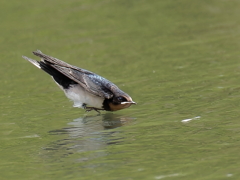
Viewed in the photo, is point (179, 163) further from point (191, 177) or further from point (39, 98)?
point (39, 98)

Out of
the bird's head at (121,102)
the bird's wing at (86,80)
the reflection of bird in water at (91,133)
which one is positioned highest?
the bird's wing at (86,80)

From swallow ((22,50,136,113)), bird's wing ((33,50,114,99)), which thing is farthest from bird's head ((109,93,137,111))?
bird's wing ((33,50,114,99))

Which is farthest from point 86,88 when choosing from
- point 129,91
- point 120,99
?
point 129,91

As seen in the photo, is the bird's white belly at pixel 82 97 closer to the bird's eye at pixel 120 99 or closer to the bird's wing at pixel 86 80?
the bird's wing at pixel 86 80

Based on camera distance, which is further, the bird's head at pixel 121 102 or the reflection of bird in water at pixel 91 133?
the bird's head at pixel 121 102

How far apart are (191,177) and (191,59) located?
7060 mm

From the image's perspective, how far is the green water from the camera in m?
7.14

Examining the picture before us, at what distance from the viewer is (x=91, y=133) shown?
8.87 metres

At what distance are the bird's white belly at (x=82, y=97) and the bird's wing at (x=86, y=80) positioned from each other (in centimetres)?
16

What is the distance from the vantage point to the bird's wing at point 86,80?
959 centimetres

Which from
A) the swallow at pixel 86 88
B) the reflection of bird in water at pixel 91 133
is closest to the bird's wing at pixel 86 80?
the swallow at pixel 86 88

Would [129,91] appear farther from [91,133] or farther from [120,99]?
[91,133]

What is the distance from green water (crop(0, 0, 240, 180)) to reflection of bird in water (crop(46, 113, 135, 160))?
0.02m

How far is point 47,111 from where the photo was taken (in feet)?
34.2
